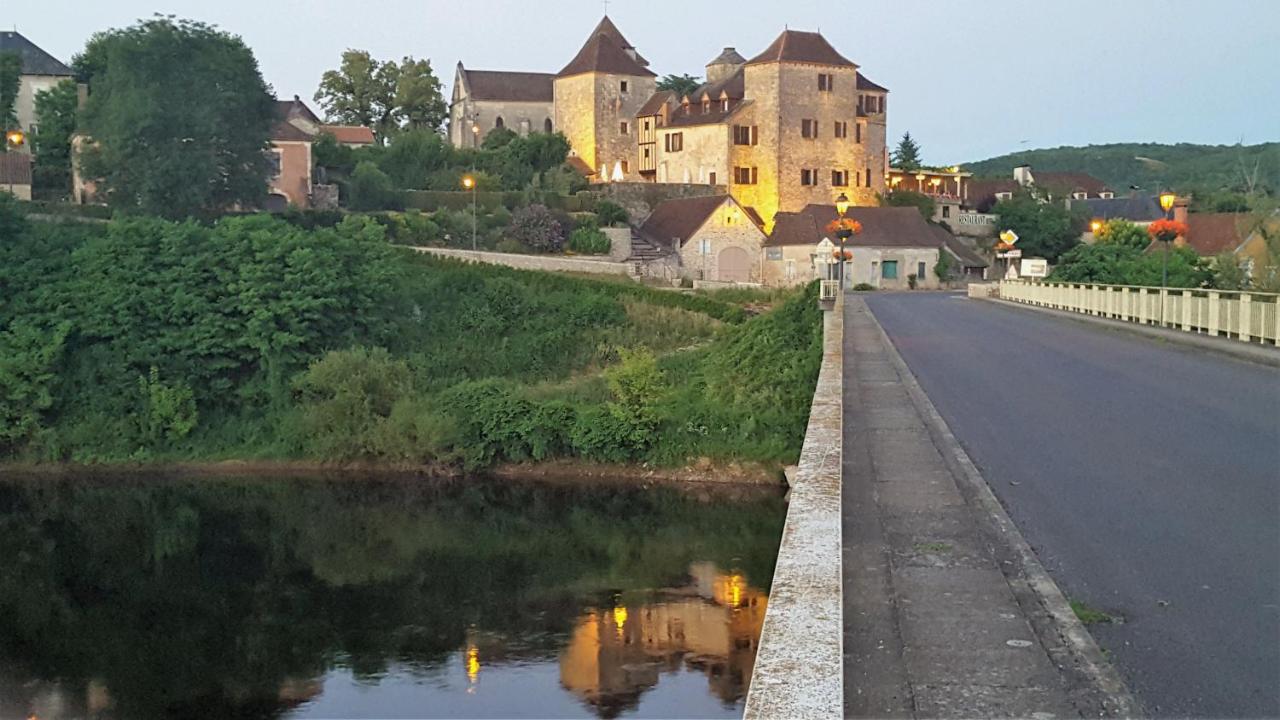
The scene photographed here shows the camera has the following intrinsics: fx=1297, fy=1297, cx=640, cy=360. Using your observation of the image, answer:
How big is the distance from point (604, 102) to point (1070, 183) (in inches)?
2071

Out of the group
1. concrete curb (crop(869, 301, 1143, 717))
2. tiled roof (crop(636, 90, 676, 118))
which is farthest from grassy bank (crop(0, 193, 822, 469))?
tiled roof (crop(636, 90, 676, 118))

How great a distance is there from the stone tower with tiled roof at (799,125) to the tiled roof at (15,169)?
1661 inches

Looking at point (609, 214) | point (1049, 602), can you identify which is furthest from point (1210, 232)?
point (1049, 602)

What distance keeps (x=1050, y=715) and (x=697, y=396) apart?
32211 millimetres

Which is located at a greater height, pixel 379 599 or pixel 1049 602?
pixel 1049 602

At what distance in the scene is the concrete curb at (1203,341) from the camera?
74.1 ft

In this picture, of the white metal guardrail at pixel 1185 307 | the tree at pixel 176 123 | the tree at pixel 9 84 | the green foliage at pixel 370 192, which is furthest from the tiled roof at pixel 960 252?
the tree at pixel 9 84

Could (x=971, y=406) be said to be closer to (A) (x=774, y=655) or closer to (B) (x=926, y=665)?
(B) (x=926, y=665)

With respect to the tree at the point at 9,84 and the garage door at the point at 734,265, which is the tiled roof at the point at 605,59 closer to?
the garage door at the point at 734,265

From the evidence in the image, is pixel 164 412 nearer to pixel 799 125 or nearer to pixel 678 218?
pixel 678 218

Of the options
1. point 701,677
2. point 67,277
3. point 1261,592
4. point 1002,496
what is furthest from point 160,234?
point 1261,592

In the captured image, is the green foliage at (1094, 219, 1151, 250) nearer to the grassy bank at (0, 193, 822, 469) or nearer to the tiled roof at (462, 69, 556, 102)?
the grassy bank at (0, 193, 822, 469)

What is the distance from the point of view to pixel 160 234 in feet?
147

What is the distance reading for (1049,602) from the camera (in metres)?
7.15
